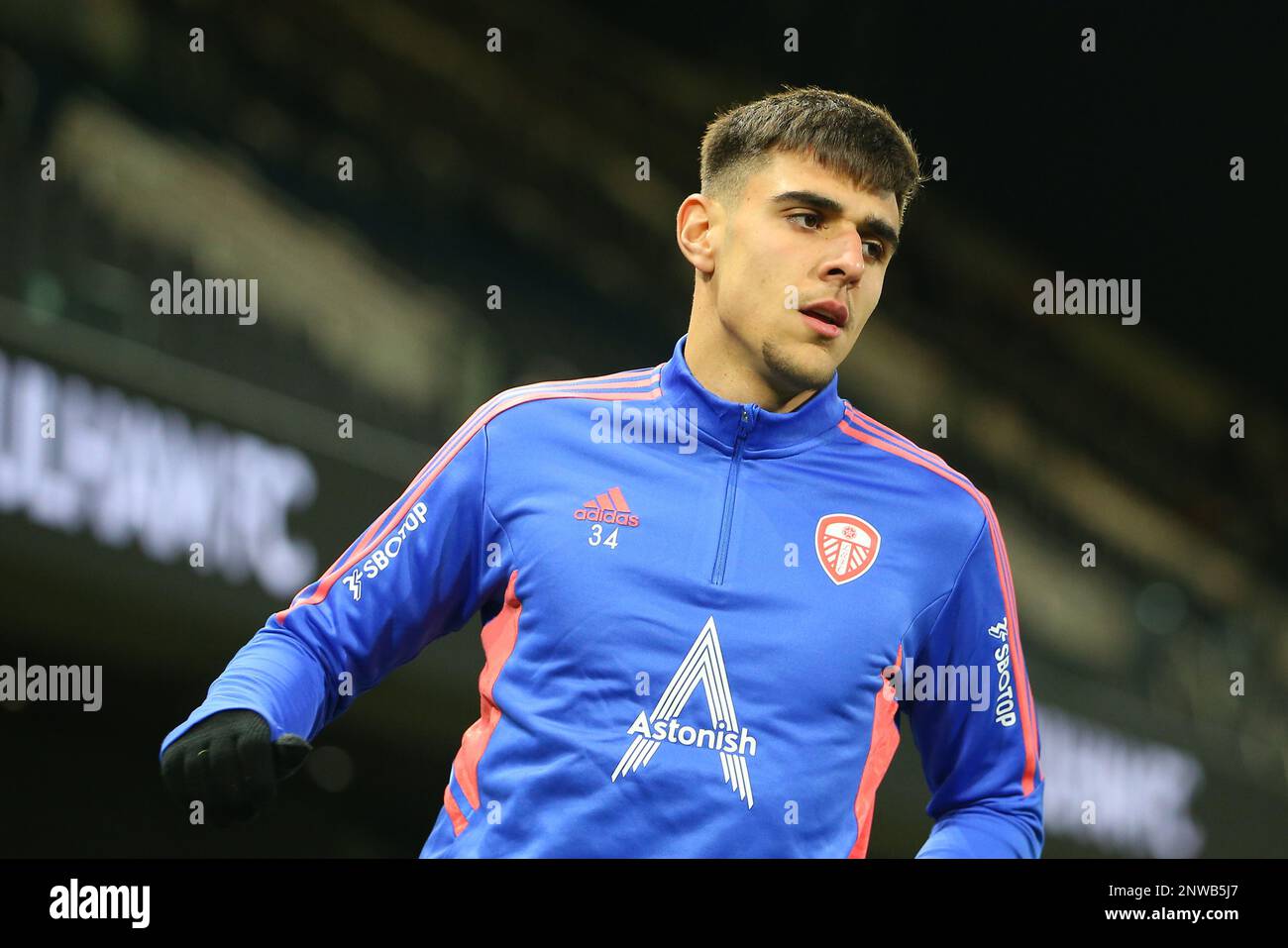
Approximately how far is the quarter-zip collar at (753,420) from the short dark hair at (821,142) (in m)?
0.29

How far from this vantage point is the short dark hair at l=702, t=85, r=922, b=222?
219cm

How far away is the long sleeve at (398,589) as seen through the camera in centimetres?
207

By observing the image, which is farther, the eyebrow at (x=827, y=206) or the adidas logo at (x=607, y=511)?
the eyebrow at (x=827, y=206)

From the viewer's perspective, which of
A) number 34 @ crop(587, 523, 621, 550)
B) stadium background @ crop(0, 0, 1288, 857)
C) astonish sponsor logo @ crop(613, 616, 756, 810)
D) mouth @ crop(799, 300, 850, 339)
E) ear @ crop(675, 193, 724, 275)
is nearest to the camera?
astonish sponsor logo @ crop(613, 616, 756, 810)

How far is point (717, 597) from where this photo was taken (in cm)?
199

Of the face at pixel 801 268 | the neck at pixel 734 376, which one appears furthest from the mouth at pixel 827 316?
the neck at pixel 734 376

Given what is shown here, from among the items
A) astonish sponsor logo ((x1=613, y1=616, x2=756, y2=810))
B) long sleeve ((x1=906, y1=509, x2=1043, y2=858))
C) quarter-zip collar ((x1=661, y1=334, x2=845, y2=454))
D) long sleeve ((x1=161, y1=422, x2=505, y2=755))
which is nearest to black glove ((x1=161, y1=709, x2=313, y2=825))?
long sleeve ((x1=161, y1=422, x2=505, y2=755))

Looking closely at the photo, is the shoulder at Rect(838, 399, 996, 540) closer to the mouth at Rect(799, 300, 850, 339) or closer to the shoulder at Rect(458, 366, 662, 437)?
the mouth at Rect(799, 300, 850, 339)

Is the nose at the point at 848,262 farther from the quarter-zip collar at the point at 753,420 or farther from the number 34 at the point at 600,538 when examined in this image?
the number 34 at the point at 600,538

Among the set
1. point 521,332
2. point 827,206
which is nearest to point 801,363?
point 827,206

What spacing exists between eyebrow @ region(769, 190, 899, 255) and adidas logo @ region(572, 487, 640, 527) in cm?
49

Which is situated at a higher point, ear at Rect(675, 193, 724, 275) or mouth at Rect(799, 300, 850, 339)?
ear at Rect(675, 193, 724, 275)

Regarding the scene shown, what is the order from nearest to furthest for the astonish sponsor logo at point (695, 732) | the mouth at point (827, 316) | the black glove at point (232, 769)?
the black glove at point (232, 769)
the astonish sponsor logo at point (695, 732)
the mouth at point (827, 316)

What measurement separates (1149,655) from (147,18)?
4218 mm
